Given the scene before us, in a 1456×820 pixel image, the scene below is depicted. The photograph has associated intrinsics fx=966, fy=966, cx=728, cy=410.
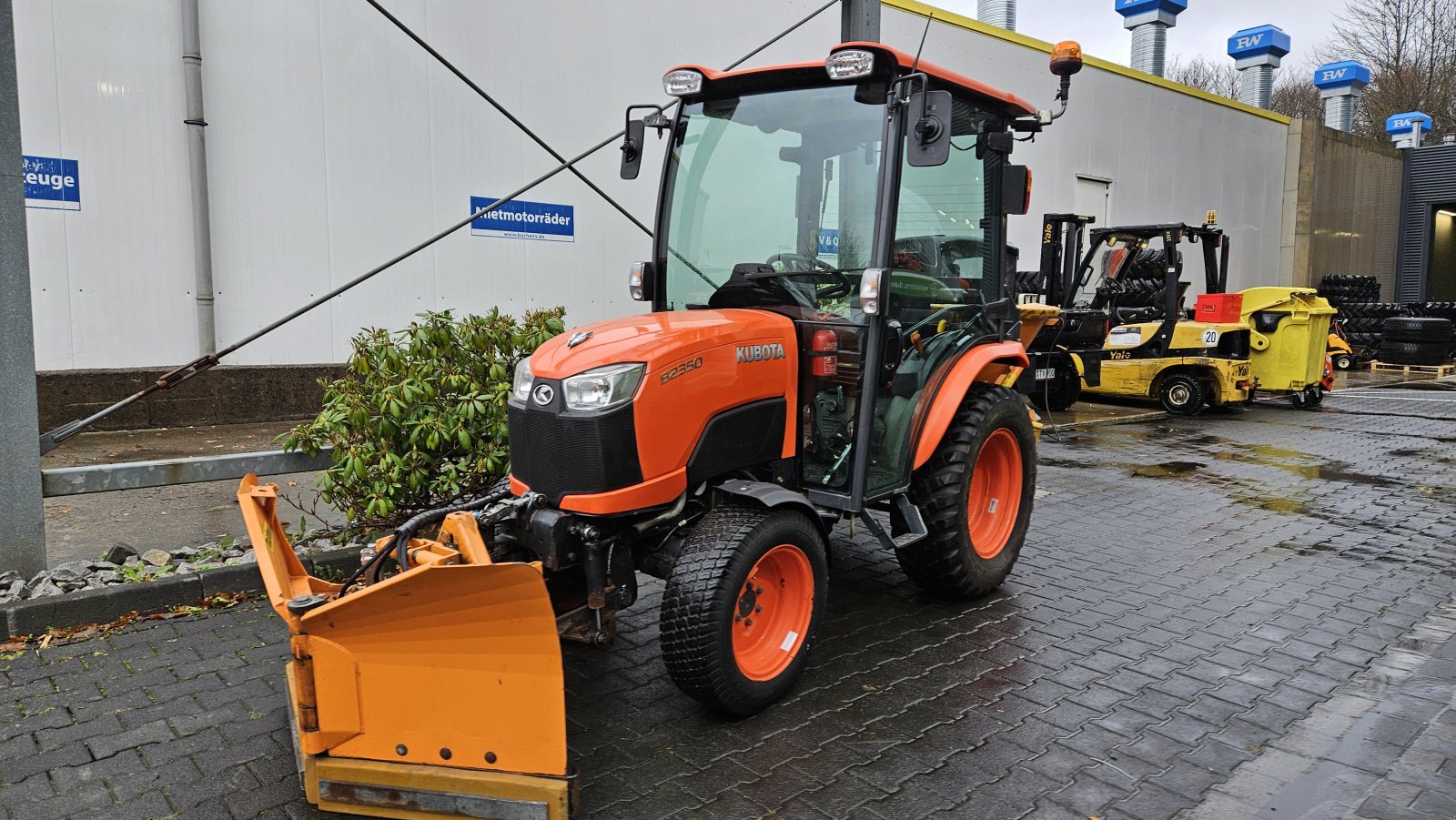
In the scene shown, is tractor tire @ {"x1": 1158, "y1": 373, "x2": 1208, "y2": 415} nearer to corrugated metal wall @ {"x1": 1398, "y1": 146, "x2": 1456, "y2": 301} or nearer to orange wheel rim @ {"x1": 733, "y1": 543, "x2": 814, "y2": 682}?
orange wheel rim @ {"x1": 733, "y1": 543, "x2": 814, "y2": 682}

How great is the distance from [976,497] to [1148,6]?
1760 cm

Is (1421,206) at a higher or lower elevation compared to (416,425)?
higher

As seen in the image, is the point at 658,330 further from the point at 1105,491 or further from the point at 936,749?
the point at 1105,491

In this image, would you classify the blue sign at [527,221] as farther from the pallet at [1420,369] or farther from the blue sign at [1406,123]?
the blue sign at [1406,123]

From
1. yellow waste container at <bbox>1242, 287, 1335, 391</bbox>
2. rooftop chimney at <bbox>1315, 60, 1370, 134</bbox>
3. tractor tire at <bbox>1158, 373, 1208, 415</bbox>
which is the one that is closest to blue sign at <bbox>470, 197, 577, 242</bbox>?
tractor tire at <bbox>1158, 373, 1208, 415</bbox>

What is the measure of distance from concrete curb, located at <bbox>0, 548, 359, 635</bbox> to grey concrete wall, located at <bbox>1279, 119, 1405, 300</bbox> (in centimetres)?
2290

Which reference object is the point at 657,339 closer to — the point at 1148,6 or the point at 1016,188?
the point at 1016,188

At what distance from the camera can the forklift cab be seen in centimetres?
393

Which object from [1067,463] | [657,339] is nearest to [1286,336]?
[1067,463]

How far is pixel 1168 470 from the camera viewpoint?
8633 mm

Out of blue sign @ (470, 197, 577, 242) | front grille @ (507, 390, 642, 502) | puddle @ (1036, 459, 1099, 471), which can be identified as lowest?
puddle @ (1036, 459, 1099, 471)

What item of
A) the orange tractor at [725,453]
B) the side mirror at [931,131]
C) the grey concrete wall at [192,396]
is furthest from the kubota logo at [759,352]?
the grey concrete wall at [192,396]

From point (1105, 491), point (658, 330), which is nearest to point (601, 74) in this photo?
point (1105, 491)

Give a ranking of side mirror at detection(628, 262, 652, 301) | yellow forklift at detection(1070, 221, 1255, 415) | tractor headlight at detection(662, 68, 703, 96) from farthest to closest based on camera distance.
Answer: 1. yellow forklift at detection(1070, 221, 1255, 415)
2. side mirror at detection(628, 262, 652, 301)
3. tractor headlight at detection(662, 68, 703, 96)
